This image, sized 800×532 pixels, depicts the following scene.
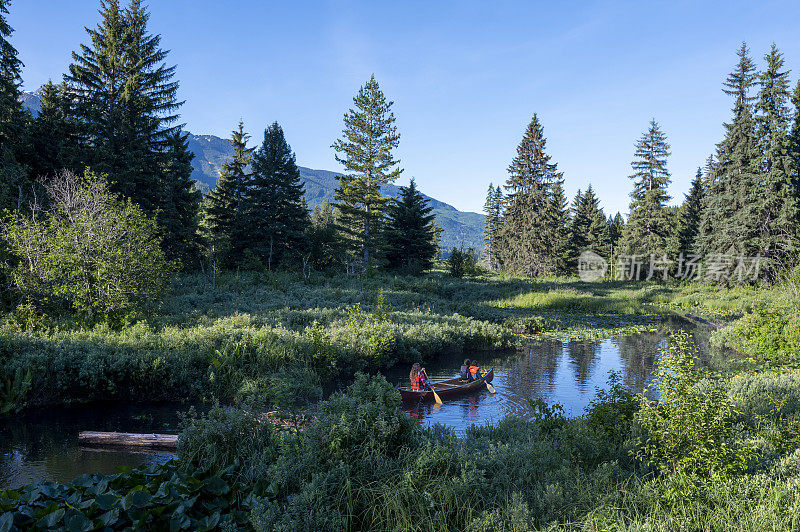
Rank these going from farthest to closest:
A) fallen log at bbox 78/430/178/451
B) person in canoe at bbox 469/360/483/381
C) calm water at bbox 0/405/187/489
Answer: person in canoe at bbox 469/360/483/381
fallen log at bbox 78/430/178/451
calm water at bbox 0/405/187/489

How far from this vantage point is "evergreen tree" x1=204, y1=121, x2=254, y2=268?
1438 inches

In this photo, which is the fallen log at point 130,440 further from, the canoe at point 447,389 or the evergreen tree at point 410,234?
the evergreen tree at point 410,234

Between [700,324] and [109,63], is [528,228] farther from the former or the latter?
[109,63]

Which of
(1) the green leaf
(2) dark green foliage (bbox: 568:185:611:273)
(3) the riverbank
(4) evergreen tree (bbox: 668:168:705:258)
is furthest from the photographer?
(2) dark green foliage (bbox: 568:185:611:273)

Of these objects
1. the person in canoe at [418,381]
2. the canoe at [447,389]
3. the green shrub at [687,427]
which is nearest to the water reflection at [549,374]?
the canoe at [447,389]

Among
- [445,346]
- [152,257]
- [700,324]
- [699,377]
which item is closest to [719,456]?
[699,377]

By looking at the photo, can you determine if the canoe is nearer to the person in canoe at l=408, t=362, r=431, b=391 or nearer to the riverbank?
the person in canoe at l=408, t=362, r=431, b=391

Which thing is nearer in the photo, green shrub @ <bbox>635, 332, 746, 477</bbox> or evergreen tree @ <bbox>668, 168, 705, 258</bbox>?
green shrub @ <bbox>635, 332, 746, 477</bbox>

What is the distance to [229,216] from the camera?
37562 millimetres

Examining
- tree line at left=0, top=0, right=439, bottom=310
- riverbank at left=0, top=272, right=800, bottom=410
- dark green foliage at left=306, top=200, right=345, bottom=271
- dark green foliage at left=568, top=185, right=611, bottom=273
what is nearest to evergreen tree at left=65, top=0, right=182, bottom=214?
tree line at left=0, top=0, right=439, bottom=310

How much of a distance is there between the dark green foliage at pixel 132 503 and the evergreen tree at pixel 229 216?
105 ft

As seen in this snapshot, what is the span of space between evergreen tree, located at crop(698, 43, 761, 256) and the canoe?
108 feet

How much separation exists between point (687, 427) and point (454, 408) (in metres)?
7.47

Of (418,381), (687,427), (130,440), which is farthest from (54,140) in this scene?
(687,427)
